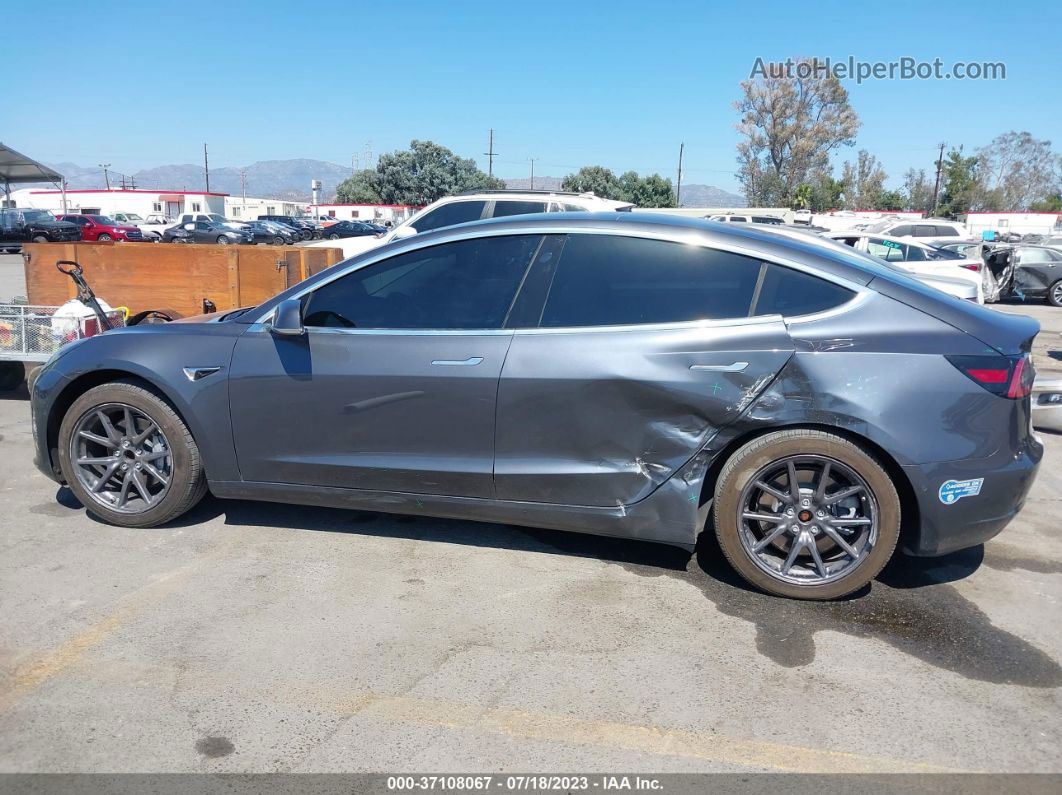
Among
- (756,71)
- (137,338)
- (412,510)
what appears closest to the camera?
(412,510)

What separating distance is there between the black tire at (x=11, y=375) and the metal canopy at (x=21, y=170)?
3274 cm

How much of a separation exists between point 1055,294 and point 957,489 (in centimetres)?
1991

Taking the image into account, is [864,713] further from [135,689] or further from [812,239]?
[135,689]

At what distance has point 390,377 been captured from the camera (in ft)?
13.3

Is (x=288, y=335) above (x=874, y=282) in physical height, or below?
below

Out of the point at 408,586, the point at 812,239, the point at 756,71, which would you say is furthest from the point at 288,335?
the point at 756,71

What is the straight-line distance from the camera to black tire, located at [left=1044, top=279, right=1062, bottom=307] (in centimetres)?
2011

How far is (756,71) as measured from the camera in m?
58.0

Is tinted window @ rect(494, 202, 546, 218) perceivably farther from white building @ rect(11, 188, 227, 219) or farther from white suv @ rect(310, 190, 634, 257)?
white building @ rect(11, 188, 227, 219)

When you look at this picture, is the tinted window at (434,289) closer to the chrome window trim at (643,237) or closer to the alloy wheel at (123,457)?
the chrome window trim at (643,237)

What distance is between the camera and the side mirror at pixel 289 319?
13.6ft

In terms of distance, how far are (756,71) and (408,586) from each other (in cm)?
6094

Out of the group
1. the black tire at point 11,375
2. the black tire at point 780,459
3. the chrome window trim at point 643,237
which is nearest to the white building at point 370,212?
the black tire at point 11,375

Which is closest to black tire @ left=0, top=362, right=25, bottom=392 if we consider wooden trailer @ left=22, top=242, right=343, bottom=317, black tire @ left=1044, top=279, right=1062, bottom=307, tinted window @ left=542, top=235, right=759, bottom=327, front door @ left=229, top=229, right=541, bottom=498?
wooden trailer @ left=22, top=242, right=343, bottom=317
